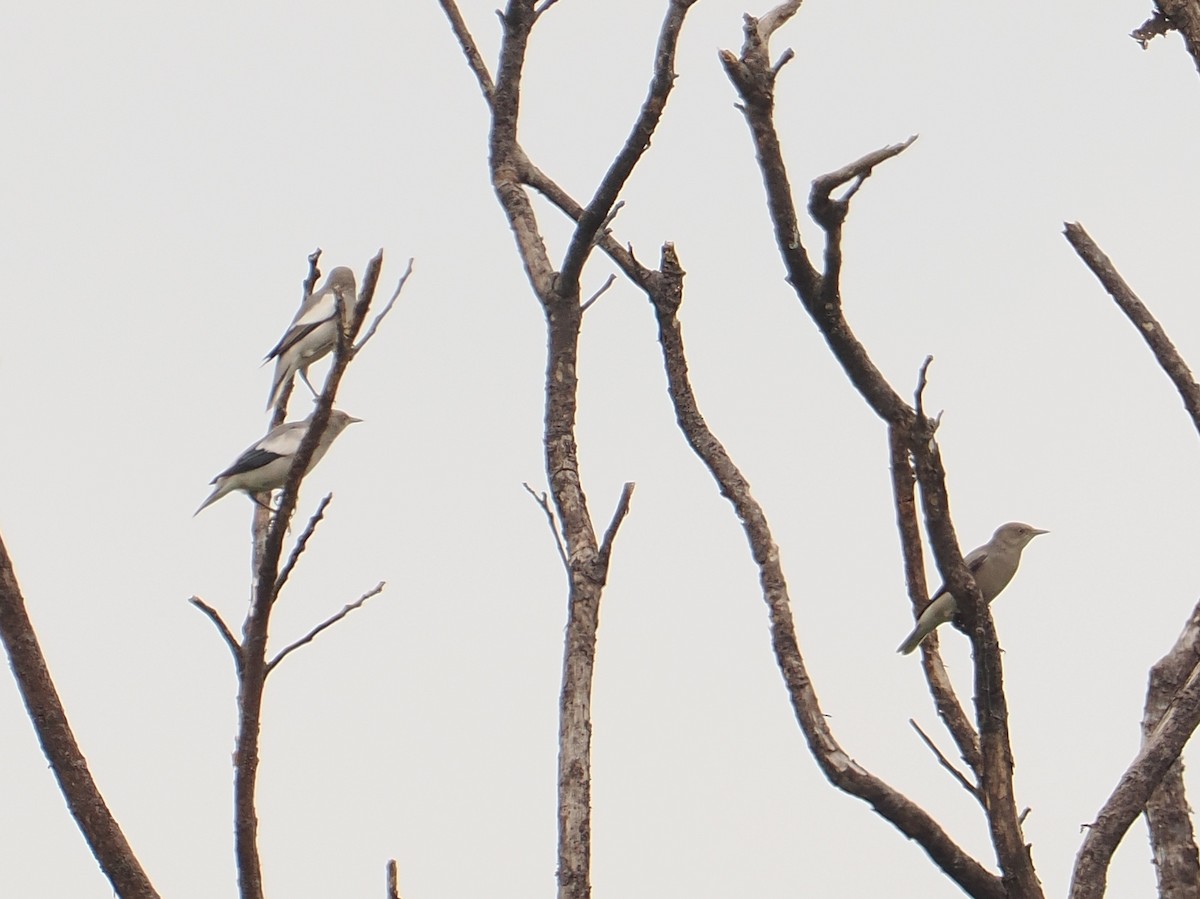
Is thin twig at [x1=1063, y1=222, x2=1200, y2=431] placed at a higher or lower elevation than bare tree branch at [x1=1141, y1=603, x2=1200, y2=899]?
higher

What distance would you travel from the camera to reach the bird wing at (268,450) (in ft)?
30.6

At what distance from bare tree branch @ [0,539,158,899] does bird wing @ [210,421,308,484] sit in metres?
5.12

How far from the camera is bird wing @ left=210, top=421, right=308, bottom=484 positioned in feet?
30.6

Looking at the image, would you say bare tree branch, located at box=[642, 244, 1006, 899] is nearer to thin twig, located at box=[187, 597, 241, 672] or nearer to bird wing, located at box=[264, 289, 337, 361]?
thin twig, located at box=[187, 597, 241, 672]

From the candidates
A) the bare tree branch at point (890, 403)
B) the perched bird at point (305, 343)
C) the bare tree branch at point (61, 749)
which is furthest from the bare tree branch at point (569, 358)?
the perched bird at point (305, 343)

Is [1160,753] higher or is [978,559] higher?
[978,559]

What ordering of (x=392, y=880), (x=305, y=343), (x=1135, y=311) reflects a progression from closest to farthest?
(x=392, y=880), (x=1135, y=311), (x=305, y=343)

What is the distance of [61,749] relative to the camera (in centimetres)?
379

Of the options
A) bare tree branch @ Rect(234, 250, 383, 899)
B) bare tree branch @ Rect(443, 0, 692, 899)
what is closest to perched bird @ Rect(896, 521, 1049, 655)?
bare tree branch @ Rect(443, 0, 692, 899)

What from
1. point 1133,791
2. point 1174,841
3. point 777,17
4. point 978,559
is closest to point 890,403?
point 777,17

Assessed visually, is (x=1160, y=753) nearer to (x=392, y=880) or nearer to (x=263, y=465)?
(x=392, y=880)

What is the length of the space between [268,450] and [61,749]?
564 centimetres

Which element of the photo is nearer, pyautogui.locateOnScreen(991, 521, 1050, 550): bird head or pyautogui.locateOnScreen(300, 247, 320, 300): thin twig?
pyautogui.locateOnScreen(300, 247, 320, 300): thin twig

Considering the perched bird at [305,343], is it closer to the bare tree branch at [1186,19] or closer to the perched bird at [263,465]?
the perched bird at [263,465]
